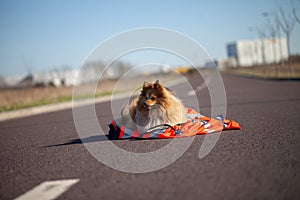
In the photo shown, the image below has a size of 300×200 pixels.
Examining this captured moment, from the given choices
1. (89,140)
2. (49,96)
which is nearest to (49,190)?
(89,140)

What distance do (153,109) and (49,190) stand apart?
3.13 meters

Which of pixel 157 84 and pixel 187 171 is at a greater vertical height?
pixel 157 84

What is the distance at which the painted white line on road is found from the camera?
3.89m

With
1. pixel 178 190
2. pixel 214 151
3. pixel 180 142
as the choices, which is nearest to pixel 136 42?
pixel 180 142

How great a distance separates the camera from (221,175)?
162 inches

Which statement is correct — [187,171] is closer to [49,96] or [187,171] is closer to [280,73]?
[49,96]

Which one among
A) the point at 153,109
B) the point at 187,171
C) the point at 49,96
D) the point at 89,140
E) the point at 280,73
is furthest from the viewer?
the point at 280,73

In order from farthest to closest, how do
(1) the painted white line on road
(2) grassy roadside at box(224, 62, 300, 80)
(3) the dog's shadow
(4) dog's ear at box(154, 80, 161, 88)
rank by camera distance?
(2) grassy roadside at box(224, 62, 300, 80) < (3) the dog's shadow < (4) dog's ear at box(154, 80, 161, 88) < (1) the painted white line on road

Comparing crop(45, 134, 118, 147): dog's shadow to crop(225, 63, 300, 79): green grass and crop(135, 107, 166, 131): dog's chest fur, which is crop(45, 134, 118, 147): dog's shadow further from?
crop(225, 63, 300, 79): green grass

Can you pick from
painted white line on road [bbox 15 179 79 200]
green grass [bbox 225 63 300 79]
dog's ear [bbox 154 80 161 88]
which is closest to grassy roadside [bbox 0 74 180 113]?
dog's ear [bbox 154 80 161 88]

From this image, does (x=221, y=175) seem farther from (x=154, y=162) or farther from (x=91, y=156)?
(x=91, y=156)

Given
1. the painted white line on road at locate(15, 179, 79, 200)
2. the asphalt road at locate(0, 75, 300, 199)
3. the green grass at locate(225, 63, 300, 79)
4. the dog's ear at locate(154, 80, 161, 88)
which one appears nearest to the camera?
the asphalt road at locate(0, 75, 300, 199)

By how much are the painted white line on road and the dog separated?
2.55 metres

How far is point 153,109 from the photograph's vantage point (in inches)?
271
